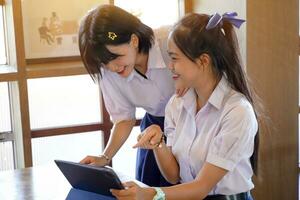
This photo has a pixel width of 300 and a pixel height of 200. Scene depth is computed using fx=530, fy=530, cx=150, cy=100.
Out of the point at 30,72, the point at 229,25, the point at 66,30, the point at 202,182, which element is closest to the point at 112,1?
the point at 66,30

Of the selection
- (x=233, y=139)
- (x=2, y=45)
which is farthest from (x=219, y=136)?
(x=2, y=45)

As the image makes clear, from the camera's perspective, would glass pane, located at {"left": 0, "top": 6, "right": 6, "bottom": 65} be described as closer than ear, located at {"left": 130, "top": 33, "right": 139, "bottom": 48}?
No

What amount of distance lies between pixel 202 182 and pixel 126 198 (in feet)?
0.79

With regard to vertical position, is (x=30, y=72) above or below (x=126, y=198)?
above

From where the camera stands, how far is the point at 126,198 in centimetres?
143

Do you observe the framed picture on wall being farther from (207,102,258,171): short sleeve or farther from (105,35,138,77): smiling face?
(207,102,258,171): short sleeve

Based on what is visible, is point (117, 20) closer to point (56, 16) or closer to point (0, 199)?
point (0, 199)

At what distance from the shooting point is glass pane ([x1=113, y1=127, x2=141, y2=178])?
290 cm

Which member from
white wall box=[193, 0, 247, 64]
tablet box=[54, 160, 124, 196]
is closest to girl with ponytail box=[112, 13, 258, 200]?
tablet box=[54, 160, 124, 196]

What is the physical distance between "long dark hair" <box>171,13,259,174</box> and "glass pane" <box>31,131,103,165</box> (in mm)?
1343

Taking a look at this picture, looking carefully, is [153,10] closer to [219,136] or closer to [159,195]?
A: [219,136]

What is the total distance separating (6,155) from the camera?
107 inches

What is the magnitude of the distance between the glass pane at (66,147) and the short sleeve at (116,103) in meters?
0.73

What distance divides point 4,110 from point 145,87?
96 centimetres
